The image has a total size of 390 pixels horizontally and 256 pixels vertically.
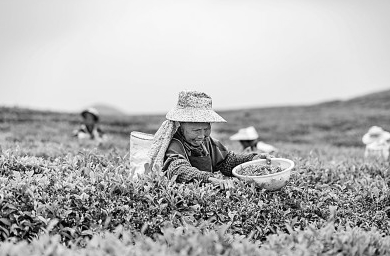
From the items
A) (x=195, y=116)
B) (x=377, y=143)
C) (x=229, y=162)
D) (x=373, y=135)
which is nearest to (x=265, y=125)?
(x=373, y=135)

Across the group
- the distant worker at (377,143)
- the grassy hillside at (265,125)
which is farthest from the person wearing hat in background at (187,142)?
the grassy hillside at (265,125)

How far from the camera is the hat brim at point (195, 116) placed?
5.19 m

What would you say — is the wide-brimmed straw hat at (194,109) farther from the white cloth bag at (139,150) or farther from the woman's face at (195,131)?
the white cloth bag at (139,150)

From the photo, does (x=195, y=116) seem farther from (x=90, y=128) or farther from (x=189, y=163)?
(x=90, y=128)

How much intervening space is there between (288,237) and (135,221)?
1595 mm

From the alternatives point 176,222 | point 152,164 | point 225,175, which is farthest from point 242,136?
point 176,222

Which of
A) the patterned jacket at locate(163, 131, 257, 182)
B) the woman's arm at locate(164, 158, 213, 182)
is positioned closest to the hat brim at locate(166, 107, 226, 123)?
the patterned jacket at locate(163, 131, 257, 182)

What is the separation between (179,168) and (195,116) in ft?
2.00

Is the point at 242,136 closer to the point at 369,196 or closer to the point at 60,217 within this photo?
the point at 369,196

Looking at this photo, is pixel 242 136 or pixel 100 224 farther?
pixel 242 136

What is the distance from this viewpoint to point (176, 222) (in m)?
4.71

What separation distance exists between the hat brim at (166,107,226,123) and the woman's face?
0.55ft

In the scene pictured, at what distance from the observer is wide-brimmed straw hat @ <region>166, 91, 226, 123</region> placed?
5.21 m

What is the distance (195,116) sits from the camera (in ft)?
17.2
